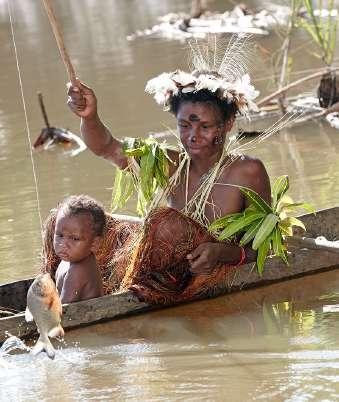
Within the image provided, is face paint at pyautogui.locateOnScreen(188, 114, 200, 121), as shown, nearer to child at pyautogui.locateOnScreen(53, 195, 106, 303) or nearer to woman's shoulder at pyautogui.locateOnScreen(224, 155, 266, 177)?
woman's shoulder at pyautogui.locateOnScreen(224, 155, 266, 177)

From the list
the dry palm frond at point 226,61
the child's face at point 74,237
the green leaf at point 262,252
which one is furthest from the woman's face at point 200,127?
the child's face at point 74,237

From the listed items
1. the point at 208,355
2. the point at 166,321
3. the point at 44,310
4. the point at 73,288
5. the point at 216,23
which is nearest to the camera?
the point at 44,310

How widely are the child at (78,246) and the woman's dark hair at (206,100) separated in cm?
62

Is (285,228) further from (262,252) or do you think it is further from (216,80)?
(216,80)

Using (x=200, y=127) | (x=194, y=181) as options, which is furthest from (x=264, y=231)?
(x=200, y=127)

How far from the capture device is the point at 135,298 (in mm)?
5273

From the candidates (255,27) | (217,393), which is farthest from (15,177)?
(255,27)

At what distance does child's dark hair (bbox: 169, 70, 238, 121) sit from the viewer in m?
5.39

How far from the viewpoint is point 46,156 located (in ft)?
30.2

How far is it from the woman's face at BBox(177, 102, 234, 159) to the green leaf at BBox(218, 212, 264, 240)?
36 centimetres

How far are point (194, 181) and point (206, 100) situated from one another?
1.34 ft

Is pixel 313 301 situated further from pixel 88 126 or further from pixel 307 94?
pixel 307 94

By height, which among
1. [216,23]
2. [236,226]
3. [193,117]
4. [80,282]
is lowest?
[80,282]

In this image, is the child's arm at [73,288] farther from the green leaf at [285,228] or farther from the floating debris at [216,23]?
the floating debris at [216,23]
